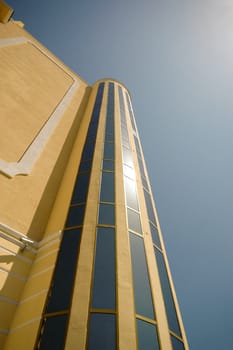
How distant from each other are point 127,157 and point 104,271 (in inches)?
344

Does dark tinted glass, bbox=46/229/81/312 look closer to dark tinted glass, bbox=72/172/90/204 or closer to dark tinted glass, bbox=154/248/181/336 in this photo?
dark tinted glass, bbox=72/172/90/204

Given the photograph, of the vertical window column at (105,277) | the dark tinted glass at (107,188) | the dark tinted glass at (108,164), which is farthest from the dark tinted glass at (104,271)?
the dark tinted glass at (108,164)

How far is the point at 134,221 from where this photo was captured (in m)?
10.3

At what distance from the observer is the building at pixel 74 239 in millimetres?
6430

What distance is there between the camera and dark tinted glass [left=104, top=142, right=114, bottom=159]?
14159 mm

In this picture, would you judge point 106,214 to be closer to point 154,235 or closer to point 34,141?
point 154,235

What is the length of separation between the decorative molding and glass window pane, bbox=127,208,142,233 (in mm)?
5841

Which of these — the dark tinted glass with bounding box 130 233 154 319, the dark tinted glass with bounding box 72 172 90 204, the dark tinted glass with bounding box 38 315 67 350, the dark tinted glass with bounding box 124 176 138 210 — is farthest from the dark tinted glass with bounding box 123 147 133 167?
the dark tinted glass with bounding box 38 315 67 350

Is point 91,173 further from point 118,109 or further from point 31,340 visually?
point 118,109

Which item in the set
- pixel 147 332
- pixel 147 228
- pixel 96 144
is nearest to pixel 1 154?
pixel 96 144

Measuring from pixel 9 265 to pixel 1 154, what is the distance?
18.9 ft

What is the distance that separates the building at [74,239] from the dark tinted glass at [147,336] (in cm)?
3

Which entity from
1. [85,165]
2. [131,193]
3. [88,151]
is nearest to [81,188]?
[85,165]

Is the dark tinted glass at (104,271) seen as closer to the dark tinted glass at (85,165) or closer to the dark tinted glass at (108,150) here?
the dark tinted glass at (85,165)
